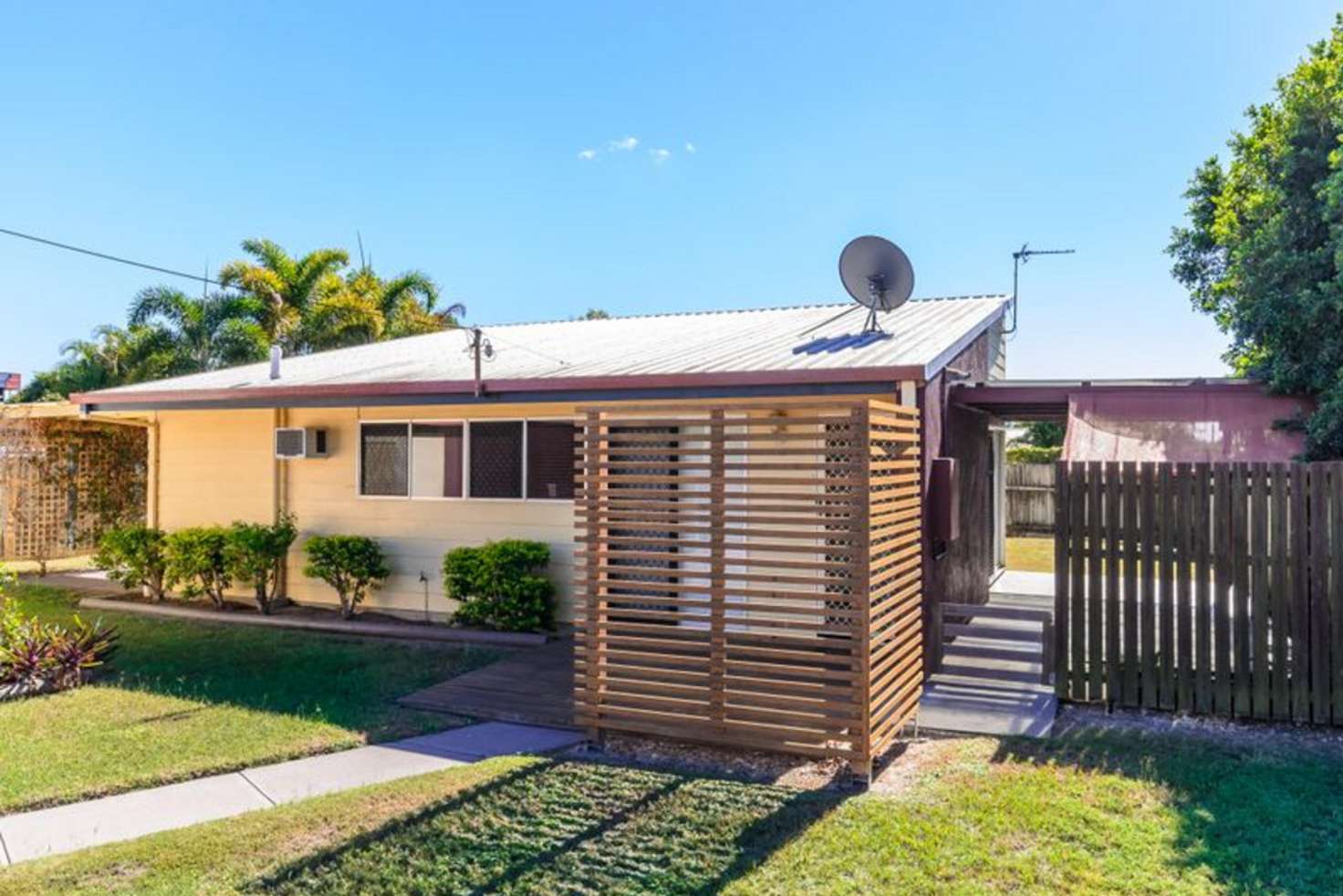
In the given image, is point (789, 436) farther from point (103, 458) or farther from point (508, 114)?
point (103, 458)

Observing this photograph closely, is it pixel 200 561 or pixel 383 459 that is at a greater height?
pixel 383 459

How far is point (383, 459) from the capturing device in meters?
10.4

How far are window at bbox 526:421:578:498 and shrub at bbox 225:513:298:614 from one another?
134 inches

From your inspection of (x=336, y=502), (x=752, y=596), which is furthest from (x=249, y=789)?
(x=336, y=502)

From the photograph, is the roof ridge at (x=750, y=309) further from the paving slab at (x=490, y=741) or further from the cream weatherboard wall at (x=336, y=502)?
the paving slab at (x=490, y=741)

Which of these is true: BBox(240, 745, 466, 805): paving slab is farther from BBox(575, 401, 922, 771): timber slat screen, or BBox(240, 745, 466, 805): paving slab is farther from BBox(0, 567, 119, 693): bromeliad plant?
BBox(0, 567, 119, 693): bromeliad plant

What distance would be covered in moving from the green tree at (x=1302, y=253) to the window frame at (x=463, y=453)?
Result: 22.4 ft

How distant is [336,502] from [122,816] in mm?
6212

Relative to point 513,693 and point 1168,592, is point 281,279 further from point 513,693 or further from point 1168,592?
point 1168,592

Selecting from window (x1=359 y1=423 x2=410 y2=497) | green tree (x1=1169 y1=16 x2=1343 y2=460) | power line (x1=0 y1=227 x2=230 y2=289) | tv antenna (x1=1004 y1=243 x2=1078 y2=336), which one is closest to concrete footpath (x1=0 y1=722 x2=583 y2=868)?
window (x1=359 y1=423 x2=410 y2=497)

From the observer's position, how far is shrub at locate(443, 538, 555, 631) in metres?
9.18

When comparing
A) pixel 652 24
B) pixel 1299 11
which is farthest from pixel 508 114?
pixel 1299 11

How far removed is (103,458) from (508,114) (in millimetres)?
9615

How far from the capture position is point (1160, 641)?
632cm
